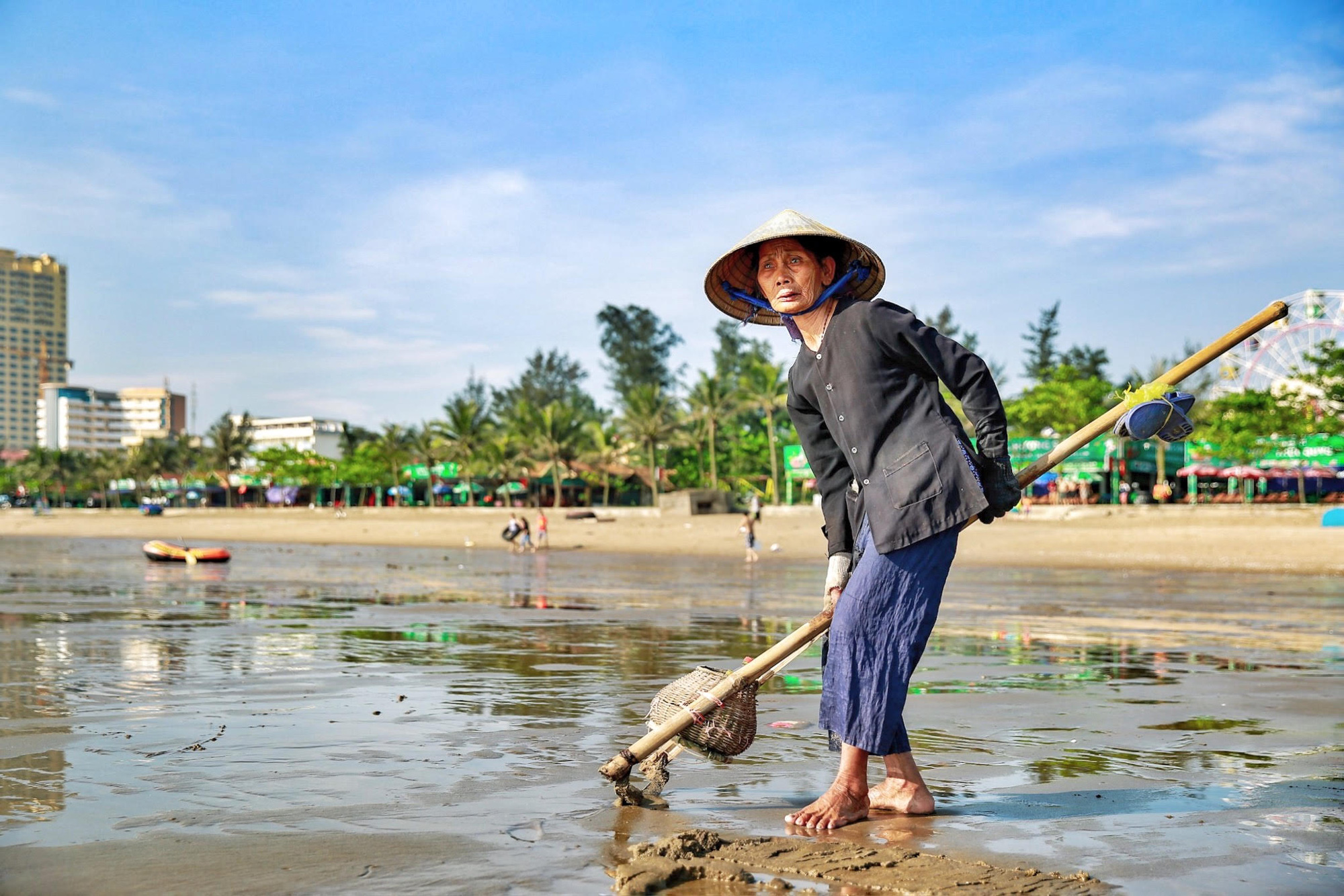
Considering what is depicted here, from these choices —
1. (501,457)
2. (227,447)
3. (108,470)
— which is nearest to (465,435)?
(501,457)

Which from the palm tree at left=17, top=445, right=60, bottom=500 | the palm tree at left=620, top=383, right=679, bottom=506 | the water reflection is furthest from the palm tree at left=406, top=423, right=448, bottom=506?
the water reflection

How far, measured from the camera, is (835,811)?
3.11 metres

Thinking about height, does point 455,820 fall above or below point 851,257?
below

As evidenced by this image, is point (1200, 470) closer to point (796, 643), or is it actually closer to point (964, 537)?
point (964, 537)

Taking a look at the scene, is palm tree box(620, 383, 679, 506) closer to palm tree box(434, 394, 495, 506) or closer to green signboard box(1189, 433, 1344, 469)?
palm tree box(434, 394, 495, 506)

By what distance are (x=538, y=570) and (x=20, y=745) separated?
58.0 feet

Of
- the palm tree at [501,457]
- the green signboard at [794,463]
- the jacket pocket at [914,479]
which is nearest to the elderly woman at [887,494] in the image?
the jacket pocket at [914,479]

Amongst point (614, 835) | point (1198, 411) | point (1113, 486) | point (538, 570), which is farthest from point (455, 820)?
point (1198, 411)

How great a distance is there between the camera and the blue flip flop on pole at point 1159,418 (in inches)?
132

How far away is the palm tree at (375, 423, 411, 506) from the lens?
75.6 meters

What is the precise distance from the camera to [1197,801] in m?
3.34

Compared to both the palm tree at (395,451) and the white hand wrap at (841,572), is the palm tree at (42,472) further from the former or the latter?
the white hand wrap at (841,572)

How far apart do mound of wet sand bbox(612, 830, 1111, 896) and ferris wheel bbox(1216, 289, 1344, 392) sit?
55.4m

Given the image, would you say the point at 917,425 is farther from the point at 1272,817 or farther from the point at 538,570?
the point at 538,570
